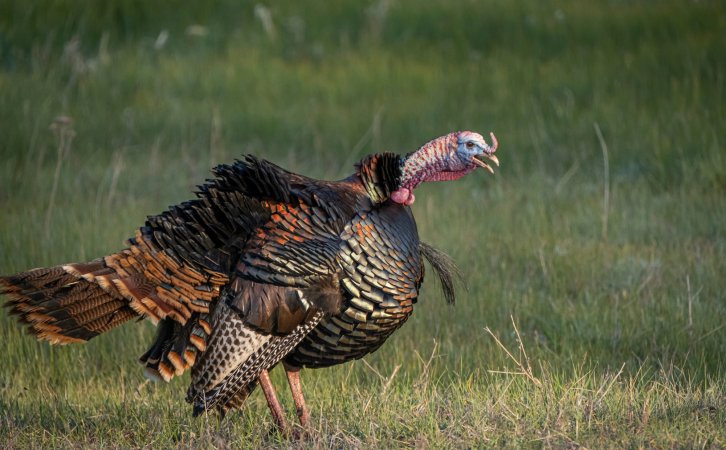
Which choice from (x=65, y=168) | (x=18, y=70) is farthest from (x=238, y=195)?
(x=18, y=70)

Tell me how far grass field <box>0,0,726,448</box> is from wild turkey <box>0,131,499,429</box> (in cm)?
29

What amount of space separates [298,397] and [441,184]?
493cm

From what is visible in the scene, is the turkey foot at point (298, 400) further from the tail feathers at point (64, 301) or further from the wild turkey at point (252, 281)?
the tail feathers at point (64, 301)

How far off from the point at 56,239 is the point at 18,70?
4.51 metres

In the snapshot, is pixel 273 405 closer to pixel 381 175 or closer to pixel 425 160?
pixel 381 175

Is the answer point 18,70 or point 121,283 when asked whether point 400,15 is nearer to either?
point 18,70

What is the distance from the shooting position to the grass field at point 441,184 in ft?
14.8

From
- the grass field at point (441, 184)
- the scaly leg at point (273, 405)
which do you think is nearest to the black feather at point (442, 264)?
the grass field at point (441, 184)

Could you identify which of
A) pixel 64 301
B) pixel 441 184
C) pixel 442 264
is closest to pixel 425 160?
pixel 442 264

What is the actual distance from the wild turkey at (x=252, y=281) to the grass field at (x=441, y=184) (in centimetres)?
29

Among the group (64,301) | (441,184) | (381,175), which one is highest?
(381,175)

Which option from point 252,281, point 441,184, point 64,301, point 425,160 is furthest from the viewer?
point 441,184

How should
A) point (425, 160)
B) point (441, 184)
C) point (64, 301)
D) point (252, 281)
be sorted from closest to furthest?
point (64, 301), point (252, 281), point (425, 160), point (441, 184)

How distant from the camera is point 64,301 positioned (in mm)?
4211
